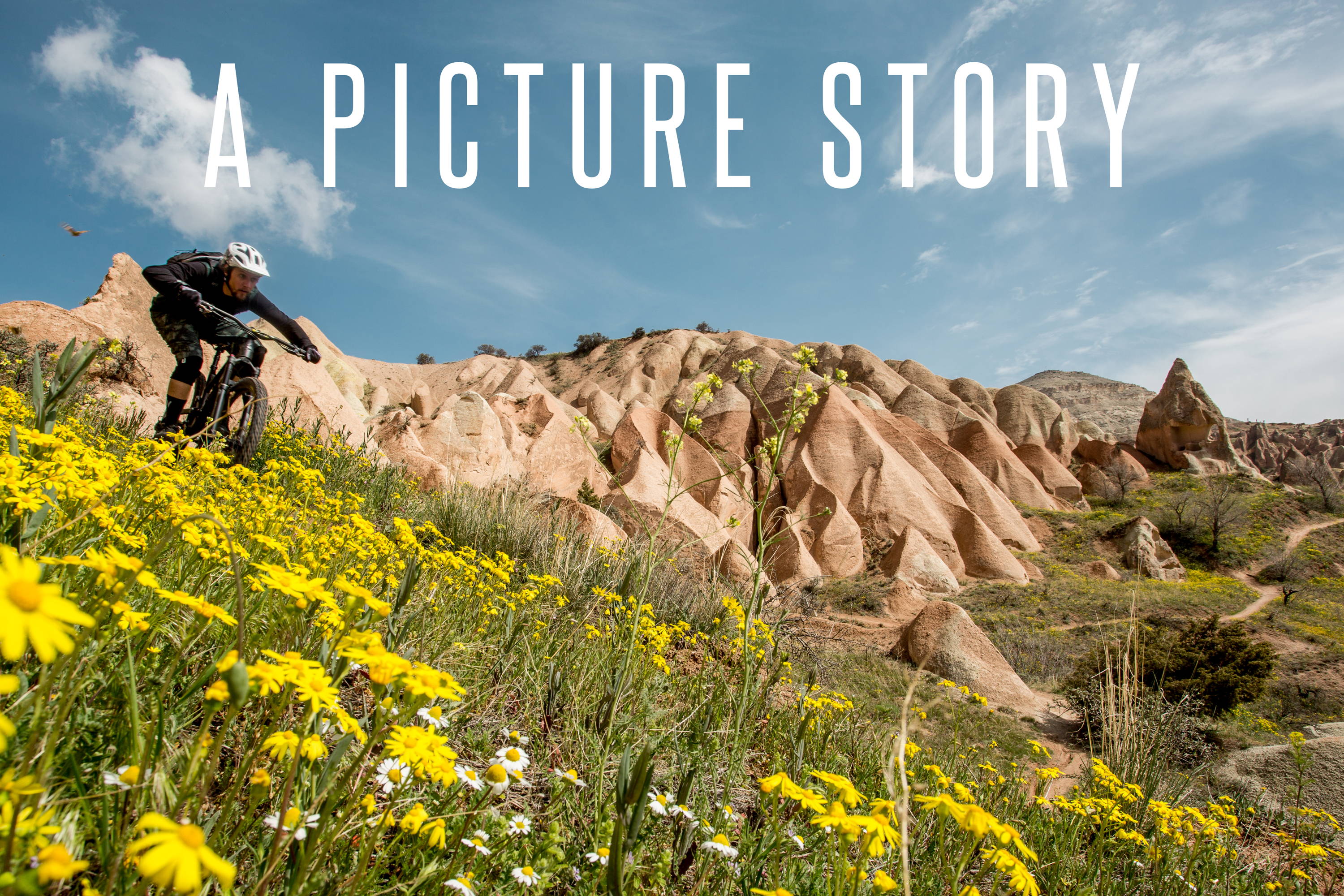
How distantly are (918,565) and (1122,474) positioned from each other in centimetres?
2317

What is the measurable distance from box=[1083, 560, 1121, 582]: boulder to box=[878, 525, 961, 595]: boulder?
6.27 m

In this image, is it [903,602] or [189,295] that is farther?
[903,602]

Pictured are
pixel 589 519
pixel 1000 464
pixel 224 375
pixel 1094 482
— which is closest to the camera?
pixel 224 375

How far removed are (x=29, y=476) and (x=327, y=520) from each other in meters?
1.92

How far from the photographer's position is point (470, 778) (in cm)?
146

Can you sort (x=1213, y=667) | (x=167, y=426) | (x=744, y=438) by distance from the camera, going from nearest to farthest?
1. (x=167, y=426)
2. (x=1213, y=667)
3. (x=744, y=438)

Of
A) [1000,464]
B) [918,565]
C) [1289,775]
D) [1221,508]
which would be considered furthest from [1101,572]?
[1289,775]

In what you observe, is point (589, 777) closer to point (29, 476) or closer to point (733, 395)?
point (29, 476)

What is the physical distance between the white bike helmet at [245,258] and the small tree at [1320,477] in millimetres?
45601

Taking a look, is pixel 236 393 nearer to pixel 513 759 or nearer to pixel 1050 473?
pixel 513 759

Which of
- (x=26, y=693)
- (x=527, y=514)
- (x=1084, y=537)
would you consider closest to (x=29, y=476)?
(x=26, y=693)

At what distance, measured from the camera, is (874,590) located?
16.2m

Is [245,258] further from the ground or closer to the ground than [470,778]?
further from the ground

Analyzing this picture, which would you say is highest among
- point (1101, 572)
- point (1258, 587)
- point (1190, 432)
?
point (1190, 432)
